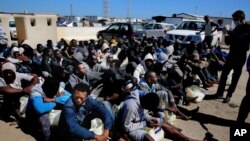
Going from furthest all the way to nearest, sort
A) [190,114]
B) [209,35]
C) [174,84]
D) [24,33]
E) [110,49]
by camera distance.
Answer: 1. [24,33]
2. [209,35]
3. [110,49]
4. [174,84]
5. [190,114]

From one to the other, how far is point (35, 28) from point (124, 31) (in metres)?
5.71

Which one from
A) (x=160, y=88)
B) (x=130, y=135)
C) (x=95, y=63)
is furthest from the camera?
(x=95, y=63)

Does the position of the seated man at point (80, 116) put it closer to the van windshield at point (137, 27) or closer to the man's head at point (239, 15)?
the man's head at point (239, 15)

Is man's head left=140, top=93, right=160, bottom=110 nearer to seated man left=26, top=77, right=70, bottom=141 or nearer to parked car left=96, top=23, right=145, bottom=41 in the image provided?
seated man left=26, top=77, right=70, bottom=141

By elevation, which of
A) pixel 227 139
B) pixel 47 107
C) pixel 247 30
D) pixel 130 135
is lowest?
pixel 227 139

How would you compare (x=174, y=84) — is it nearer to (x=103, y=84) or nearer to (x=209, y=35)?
(x=103, y=84)

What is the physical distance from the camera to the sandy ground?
4.95 meters

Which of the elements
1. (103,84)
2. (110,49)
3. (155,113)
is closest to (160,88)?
(155,113)

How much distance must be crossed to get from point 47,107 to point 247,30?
4.78 m

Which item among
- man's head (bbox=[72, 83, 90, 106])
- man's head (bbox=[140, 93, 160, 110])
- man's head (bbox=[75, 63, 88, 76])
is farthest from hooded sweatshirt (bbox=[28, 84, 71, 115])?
man's head (bbox=[140, 93, 160, 110])

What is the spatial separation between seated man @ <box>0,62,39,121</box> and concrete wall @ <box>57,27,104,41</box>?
13282 millimetres

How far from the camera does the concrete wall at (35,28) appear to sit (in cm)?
1368

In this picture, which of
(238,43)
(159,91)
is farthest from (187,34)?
(159,91)

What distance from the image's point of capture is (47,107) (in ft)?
14.8
